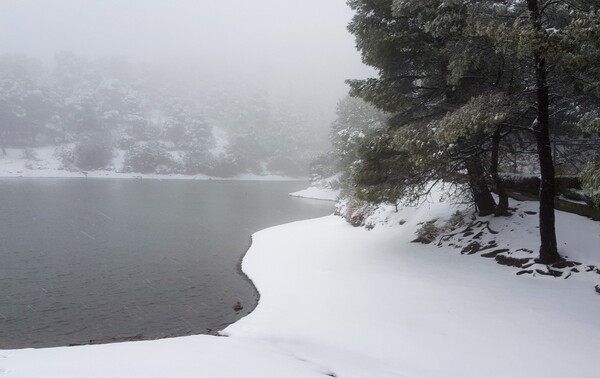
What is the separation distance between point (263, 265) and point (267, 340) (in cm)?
829

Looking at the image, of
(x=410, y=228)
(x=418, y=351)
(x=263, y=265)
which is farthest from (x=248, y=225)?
(x=418, y=351)

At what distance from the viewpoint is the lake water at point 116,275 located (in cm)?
1094

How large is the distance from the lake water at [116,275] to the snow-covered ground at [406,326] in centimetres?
252

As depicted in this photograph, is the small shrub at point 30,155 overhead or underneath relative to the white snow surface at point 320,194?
overhead

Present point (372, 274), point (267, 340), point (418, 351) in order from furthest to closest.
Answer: point (372, 274) → point (267, 340) → point (418, 351)

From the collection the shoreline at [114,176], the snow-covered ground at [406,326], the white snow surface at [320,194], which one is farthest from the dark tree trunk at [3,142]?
the snow-covered ground at [406,326]

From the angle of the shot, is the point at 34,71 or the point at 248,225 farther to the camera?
the point at 34,71

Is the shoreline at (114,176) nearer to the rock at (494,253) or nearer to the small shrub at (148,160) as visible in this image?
the small shrub at (148,160)

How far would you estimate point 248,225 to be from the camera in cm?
2936

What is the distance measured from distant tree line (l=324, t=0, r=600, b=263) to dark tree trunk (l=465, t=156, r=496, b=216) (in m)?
0.04

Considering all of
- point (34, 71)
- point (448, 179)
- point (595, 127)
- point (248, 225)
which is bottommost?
point (248, 225)

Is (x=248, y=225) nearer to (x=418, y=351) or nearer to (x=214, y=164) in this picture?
(x=418, y=351)

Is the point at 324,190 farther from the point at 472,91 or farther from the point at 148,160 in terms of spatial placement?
the point at 148,160

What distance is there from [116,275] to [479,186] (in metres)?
14.3
